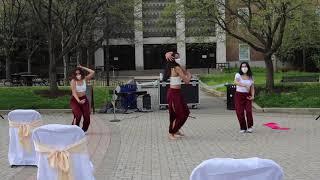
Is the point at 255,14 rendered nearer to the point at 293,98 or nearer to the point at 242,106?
the point at 293,98

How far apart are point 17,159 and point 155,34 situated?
55.4m

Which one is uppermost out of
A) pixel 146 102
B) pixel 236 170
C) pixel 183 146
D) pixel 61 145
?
pixel 236 170

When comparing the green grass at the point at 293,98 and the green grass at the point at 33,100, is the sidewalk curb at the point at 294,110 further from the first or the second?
the green grass at the point at 33,100

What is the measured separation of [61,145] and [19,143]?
9.32ft

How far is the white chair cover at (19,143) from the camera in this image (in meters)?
9.21

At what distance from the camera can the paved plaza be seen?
900 centimetres

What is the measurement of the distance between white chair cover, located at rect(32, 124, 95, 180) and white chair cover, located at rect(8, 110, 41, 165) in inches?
99.4

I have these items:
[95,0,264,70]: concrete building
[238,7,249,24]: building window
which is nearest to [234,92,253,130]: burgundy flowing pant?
[238,7,249,24]: building window

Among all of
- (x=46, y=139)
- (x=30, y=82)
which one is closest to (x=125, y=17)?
(x=30, y=82)

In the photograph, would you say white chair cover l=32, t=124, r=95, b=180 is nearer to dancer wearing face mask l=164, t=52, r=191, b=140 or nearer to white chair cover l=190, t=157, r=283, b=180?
white chair cover l=190, t=157, r=283, b=180

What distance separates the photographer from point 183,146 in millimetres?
11727

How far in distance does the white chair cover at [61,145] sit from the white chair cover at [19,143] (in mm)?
2526

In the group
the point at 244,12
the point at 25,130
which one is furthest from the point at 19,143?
the point at 244,12

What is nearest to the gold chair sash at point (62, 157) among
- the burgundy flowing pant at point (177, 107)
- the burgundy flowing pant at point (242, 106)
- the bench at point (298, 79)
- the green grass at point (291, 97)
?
the burgundy flowing pant at point (177, 107)
